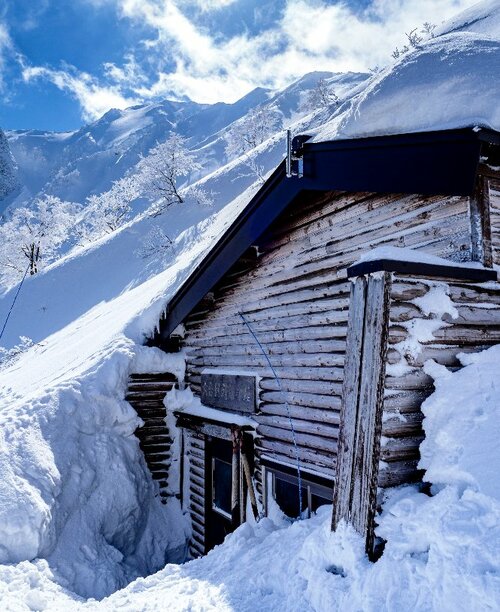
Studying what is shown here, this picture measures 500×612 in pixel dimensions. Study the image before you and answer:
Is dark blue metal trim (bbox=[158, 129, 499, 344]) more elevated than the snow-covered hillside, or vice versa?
dark blue metal trim (bbox=[158, 129, 499, 344])

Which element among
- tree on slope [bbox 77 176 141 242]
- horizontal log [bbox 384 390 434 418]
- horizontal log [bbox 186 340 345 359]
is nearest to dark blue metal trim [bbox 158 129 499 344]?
horizontal log [bbox 186 340 345 359]

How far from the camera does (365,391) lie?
335cm

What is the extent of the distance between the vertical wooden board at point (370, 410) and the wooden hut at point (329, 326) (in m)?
0.01

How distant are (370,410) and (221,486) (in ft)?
18.5

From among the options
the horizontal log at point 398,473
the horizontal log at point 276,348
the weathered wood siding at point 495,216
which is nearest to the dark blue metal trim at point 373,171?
the weathered wood siding at point 495,216

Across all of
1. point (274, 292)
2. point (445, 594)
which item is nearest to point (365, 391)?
point (445, 594)

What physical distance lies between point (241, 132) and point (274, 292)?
60878mm

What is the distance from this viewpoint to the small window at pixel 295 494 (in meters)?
5.47

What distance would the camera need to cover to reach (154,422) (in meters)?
9.01

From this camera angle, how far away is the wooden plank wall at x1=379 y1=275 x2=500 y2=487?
3.30 m

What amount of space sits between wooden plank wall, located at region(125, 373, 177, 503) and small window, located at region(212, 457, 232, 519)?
1302mm

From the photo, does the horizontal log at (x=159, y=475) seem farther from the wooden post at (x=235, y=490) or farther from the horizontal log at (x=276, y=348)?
the horizontal log at (x=276, y=348)

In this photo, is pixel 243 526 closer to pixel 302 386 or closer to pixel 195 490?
pixel 302 386

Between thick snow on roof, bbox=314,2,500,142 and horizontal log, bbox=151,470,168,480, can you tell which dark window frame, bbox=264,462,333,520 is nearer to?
horizontal log, bbox=151,470,168,480
